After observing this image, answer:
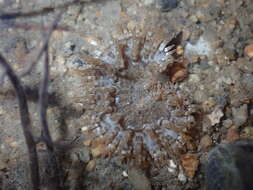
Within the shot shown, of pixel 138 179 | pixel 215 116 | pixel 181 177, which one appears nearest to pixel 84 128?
pixel 138 179


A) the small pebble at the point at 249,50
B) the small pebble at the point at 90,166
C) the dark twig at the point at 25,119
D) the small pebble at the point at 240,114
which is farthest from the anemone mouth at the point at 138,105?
the small pebble at the point at 249,50

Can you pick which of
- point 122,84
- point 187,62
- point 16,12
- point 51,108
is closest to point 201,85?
point 187,62

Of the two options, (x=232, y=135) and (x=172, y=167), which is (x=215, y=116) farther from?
(x=172, y=167)

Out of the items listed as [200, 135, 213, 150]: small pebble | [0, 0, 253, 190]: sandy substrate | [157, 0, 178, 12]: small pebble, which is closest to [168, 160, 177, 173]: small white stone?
[0, 0, 253, 190]: sandy substrate

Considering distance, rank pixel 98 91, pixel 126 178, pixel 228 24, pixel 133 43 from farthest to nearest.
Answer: pixel 228 24 < pixel 133 43 < pixel 98 91 < pixel 126 178

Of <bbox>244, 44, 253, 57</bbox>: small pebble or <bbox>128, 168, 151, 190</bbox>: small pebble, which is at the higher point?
<bbox>244, 44, 253, 57</bbox>: small pebble

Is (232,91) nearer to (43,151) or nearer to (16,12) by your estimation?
(43,151)

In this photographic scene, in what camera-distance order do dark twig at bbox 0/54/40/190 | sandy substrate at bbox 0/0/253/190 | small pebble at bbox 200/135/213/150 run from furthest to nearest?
small pebble at bbox 200/135/213/150
sandy substrate at bbox 0/0/253/190
dark twig at bbox 0/54/40/190

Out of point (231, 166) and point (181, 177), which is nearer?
point (231, 166)

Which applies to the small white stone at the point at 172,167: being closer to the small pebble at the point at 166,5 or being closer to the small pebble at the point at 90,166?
the small pebble at the point at 90,166

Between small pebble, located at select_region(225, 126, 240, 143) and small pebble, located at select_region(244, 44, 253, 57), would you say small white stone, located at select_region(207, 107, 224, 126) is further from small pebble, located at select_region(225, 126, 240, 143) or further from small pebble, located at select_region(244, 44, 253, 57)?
small pebble, located at select_region(244, 44, 253, 57)

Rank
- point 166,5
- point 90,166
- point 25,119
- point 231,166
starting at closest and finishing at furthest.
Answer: point 25,119 → point 231,166 → point 90,166 → point 166,5
